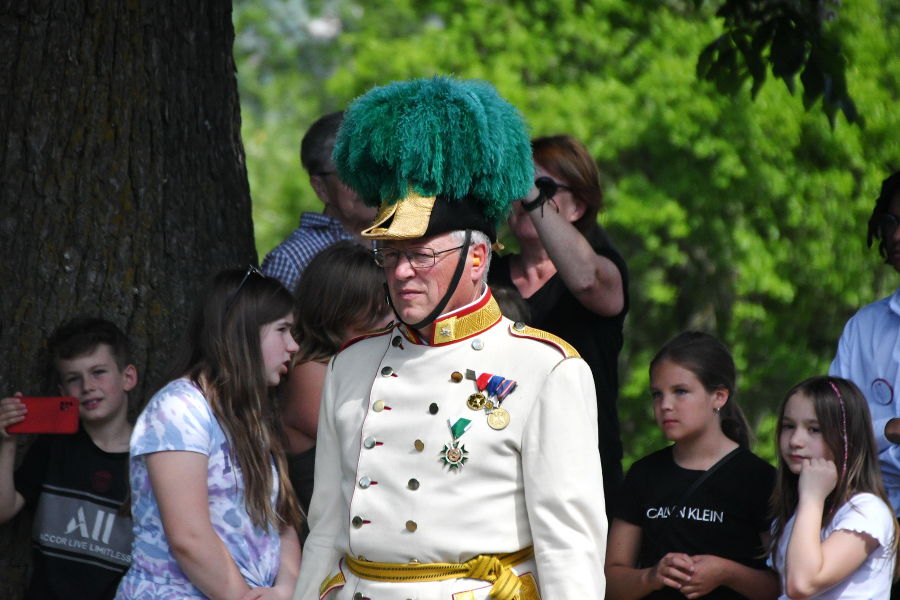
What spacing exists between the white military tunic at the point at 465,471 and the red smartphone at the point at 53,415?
132 centimetres

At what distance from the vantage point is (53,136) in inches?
194

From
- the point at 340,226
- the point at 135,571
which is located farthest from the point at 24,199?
the point at 135,571

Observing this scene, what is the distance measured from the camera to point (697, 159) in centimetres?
1514

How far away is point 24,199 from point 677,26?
11.2 m

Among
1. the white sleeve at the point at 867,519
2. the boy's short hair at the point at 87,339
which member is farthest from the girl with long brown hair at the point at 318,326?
the white sleeve at the point at 867,519

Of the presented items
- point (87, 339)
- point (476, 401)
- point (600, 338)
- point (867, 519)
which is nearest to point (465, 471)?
point (476, 401)

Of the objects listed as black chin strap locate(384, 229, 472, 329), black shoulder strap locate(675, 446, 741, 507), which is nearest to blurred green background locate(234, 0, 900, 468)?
black shoulder strap locate(675, 446, 741, 507)

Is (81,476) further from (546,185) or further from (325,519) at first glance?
(546,185)

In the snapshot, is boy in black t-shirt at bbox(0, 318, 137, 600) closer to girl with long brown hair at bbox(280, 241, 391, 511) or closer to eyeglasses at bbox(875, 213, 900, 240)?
girl with long brown hair at bbox(280, 241, 391, 511)

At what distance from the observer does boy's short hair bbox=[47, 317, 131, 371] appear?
15.3 ft

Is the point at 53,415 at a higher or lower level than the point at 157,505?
higher

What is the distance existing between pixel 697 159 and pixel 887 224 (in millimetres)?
10457

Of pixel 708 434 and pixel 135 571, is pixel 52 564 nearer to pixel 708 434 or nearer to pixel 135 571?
pixel 135 571

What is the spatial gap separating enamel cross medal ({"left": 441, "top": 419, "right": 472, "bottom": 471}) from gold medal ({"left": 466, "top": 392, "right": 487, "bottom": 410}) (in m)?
0.04
